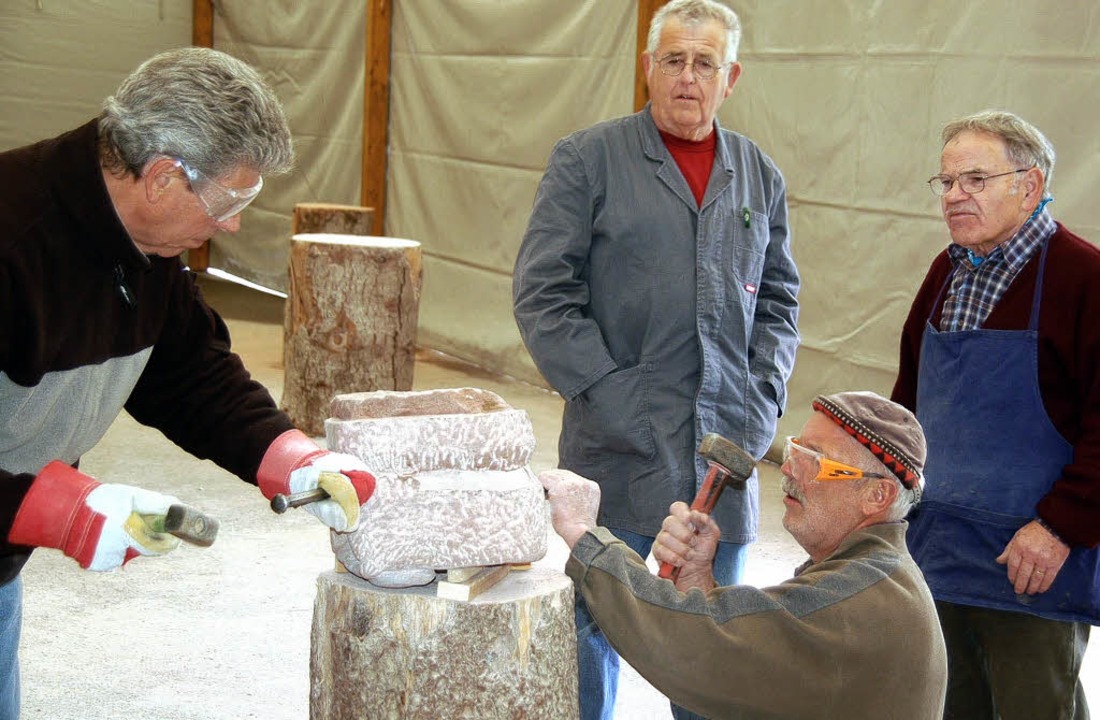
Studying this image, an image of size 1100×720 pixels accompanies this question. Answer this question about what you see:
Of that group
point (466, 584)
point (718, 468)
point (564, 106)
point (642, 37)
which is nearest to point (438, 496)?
point (466, 584)

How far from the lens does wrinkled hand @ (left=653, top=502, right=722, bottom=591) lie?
217 centimetres

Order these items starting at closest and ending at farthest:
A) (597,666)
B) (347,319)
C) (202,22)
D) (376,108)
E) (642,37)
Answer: (597,666), (347,319), (642,37), (376,108), (202,22)

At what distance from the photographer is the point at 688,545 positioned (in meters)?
2.18

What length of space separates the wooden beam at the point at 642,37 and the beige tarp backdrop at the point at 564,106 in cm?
16

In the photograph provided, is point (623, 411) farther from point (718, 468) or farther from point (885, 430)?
point (885, 430)

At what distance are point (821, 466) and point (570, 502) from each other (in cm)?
42

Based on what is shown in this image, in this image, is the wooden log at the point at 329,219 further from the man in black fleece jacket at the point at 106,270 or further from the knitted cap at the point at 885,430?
the knitted cap at the point at 885,430

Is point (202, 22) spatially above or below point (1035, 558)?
above

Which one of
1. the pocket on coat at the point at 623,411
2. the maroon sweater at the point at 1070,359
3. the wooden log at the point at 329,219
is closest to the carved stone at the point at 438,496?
the pocket on coat at the point at 623,411

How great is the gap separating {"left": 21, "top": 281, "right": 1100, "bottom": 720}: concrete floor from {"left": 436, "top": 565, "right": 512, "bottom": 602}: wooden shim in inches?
54.0

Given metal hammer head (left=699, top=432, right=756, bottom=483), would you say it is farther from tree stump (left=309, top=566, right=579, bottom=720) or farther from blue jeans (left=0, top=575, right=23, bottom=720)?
blue jeans (left=0, top=575, right=23, bottom=720)

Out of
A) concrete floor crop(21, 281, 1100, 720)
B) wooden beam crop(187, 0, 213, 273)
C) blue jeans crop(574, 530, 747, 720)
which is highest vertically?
wooden beam crop(187, 0, 213, 273)

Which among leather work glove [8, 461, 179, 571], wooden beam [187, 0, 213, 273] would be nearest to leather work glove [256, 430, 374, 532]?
leather work glove [8, 461, 179, 571]

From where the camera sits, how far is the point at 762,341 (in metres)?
2.88
